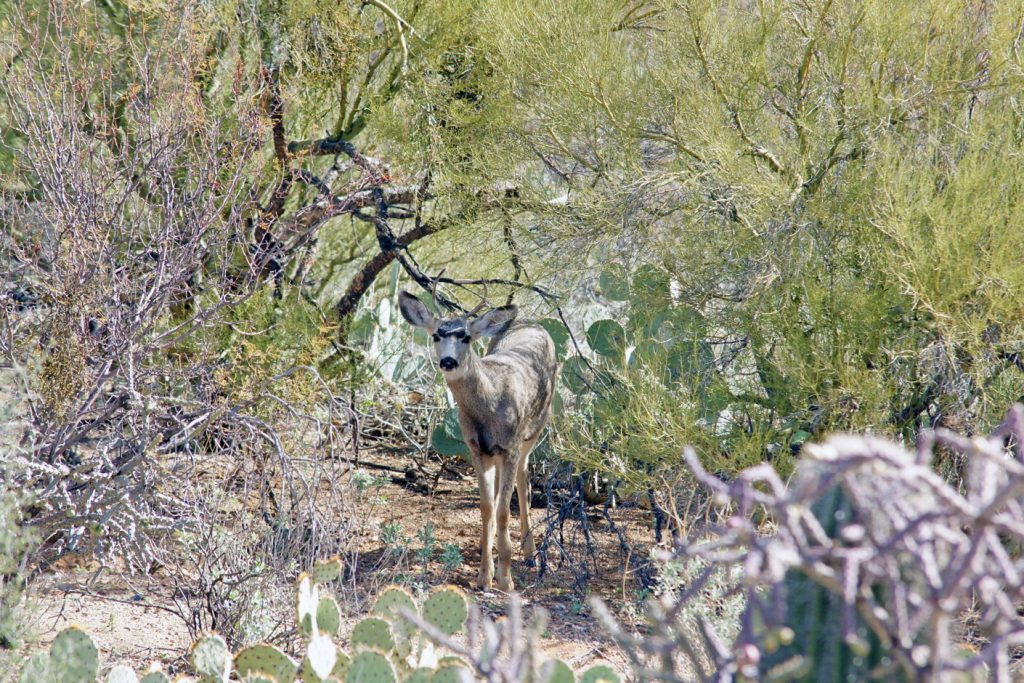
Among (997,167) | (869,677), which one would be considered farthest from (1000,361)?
(869,677)

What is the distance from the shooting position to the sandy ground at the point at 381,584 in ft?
19.4

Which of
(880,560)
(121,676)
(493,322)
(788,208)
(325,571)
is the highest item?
(788,208)

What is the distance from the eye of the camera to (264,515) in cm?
612

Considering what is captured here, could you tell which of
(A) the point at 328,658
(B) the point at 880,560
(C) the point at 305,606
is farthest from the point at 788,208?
(B) the point at 880,560

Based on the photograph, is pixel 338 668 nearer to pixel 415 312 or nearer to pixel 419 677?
pixel 419 677

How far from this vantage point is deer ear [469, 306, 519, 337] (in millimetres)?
7973

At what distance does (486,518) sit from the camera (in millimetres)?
8070

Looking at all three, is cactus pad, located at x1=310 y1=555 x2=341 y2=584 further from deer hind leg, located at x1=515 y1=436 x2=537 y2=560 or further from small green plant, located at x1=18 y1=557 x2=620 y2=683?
deer hind leg, located at x1=515 y1=436 x2=537 y2=560

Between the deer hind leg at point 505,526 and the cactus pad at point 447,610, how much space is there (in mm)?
3133

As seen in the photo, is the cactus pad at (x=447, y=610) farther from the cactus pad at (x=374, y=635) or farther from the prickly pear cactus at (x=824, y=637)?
the prickly pear cactus at (x=824, y=637)

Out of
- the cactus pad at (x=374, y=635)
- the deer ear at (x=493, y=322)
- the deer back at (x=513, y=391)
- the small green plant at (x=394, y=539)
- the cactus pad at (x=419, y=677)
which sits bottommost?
the cactus pad at (x=419, y=677)

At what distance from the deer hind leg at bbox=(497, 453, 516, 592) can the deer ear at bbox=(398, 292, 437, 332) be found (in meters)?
1.13

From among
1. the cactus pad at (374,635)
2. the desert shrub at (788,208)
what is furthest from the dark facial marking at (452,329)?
the cactus pad at (374,635)

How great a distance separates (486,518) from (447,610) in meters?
3.21
